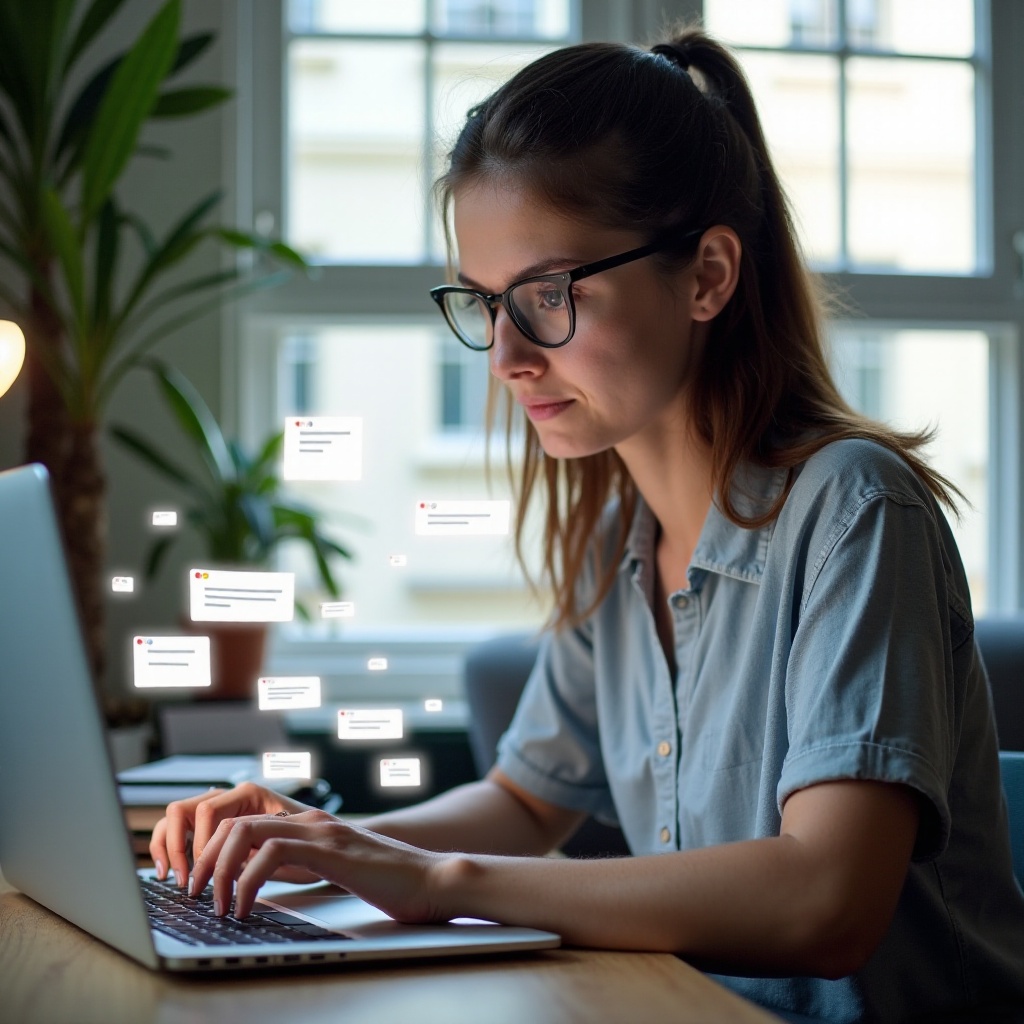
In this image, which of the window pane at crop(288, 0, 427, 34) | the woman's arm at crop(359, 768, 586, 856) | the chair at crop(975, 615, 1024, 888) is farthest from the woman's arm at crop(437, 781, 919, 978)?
the window pane at crop(288, 0, 427, 34)

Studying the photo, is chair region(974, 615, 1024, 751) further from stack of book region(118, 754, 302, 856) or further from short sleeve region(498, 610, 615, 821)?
stack of book region(118, 754, 302, 856)

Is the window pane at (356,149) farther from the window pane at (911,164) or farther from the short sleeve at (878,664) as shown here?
the short sleeve at (878,664)

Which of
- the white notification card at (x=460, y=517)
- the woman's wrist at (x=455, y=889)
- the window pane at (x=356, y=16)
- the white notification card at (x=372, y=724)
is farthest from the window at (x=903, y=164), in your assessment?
the woman's wrist at (x=455, y=889)

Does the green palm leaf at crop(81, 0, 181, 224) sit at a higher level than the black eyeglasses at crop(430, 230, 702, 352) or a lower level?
higher

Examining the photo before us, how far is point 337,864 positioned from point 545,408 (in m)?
0.53

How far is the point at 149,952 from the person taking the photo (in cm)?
67

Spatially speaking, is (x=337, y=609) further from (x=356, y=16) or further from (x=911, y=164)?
(x=911, y=164)

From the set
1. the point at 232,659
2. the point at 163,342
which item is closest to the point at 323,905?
the point at 232,659

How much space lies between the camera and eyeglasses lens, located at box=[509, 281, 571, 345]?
3.53ft

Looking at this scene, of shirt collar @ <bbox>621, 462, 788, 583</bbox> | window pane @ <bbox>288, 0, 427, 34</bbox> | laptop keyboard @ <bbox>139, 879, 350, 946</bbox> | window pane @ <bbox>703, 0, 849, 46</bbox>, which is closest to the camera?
laptop keyboard @ <bbox>139, 879, 350, 946</bbox>

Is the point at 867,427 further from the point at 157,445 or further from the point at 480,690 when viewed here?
the point at 157,445

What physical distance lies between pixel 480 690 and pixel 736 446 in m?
0.72

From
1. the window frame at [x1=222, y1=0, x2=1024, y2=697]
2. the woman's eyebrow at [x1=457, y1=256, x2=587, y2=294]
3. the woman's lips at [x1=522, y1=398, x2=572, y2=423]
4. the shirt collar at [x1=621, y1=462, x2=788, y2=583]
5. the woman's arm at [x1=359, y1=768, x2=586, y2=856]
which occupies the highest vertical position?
the window frame at [x1=222, y1=0, x2=1024, y2=697]

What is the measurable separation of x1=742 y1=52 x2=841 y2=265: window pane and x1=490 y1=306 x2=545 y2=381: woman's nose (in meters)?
1.58
